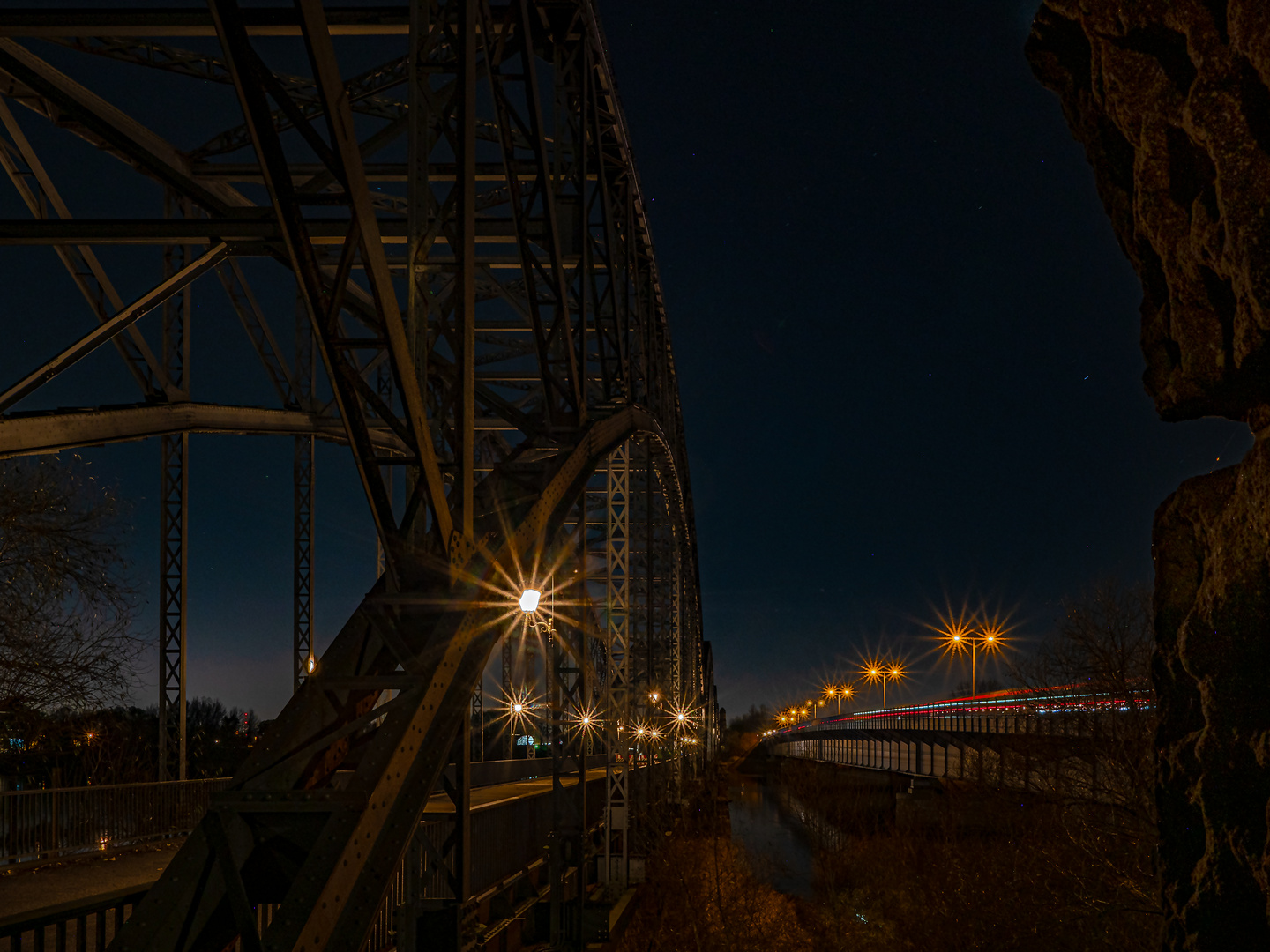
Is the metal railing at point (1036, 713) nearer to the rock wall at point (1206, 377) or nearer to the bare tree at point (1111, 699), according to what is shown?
the bare tree at point (1111, 699)

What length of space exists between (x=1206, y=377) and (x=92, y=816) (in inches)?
803

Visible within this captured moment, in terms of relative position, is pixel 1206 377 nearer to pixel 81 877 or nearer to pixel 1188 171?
pixel 1188 171

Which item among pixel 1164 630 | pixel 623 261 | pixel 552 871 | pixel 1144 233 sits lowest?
pixel 552 871

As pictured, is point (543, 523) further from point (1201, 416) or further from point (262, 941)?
point (1201, 416)

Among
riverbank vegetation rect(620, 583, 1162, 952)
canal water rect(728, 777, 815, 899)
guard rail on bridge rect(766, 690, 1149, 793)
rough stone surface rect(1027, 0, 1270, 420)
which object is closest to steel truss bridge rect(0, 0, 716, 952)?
rough stone surface rect(1027, 0, 1270, 420)

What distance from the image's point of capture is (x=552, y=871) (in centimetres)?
1414

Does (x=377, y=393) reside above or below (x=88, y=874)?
above

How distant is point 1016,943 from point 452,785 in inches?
820

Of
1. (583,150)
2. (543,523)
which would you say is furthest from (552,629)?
(583,150)

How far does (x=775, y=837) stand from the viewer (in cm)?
5972

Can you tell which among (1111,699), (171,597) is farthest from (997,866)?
(171,597)

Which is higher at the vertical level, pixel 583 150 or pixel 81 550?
pixel 583 150

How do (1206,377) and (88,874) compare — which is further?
(88,874)

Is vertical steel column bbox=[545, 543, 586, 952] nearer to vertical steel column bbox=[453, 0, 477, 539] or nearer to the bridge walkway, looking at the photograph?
the bridge walkway
